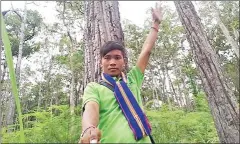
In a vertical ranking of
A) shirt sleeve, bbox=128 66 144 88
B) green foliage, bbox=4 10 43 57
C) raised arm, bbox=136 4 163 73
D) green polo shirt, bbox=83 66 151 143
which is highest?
green foliage, bbox=4 10 43 57

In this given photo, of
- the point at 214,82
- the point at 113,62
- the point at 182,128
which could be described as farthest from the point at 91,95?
the point at 182,128

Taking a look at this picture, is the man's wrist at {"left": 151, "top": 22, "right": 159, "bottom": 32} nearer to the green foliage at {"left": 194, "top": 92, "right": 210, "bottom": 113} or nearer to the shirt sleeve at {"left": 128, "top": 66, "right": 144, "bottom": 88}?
the shirt sleeve at {"left": 128, "top": 66, "right": 144, "bottom": 88}

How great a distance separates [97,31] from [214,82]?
2278 millimetres

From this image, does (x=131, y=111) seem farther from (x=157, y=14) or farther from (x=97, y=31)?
(x=97, y=31)

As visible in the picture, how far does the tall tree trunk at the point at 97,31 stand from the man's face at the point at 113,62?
1.85ft

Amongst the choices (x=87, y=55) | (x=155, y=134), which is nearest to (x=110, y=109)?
(x=87, y=55)

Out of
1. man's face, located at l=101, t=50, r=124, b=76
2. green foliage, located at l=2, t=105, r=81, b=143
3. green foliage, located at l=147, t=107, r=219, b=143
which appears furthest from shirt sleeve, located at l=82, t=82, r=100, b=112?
green foliage, located at l=147, t=107, r=219, b=143

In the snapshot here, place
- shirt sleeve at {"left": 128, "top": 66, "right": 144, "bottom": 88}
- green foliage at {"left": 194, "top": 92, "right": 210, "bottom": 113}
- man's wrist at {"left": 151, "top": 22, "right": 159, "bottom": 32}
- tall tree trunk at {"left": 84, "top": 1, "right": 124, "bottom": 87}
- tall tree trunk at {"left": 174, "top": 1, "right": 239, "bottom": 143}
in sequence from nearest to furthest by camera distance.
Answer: shirt sleeve at {"left": 128, "top": 66, "right": 144, "bottom": 88}, man's wrist at {"left": 151, "top": 22, "right": 159, "bottom": 32}, tall tree trunk at {"left": 84, "top": 1, "right": 124, "bottom": 87}, tall tree trunk at {"left": 174, "top": 1, "right": 239, "bottom": 143}, green foliage at {"left": 194, "top": 92, "right": 210, "bottom": 113}

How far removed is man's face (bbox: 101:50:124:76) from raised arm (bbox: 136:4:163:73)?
19cm

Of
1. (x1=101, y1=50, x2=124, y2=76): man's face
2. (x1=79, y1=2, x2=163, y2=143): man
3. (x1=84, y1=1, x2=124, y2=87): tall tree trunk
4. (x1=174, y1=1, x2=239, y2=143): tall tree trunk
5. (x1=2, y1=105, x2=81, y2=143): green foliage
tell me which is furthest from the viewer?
(x1=2, y1=105, x2=81, y2=143): green foliage

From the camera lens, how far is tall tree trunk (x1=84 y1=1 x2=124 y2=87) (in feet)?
7.07

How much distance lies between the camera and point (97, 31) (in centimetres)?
230

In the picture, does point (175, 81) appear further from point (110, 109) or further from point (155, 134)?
point (110, 109)

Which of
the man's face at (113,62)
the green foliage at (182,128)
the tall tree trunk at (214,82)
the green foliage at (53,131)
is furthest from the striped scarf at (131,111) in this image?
the green foliage at (182,128)
